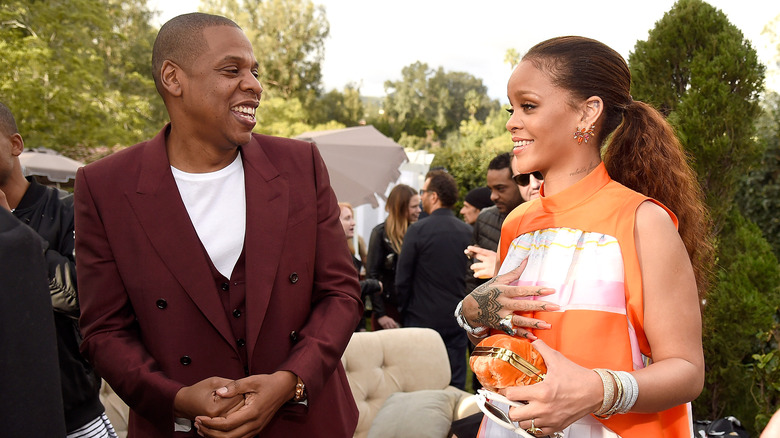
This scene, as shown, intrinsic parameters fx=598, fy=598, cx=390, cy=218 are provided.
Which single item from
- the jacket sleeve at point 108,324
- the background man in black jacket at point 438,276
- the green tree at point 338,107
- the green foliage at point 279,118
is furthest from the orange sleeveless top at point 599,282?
the green tree at point 338,107

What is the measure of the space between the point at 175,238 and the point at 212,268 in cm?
16

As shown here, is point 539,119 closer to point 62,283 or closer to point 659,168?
point 659,168

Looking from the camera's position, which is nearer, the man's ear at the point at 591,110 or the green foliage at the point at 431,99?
the man's ear at the point at 591,110

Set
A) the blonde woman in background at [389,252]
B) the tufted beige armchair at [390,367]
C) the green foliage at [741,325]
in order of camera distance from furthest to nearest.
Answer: the blonde woman in background at [389,252] < the tufted beige armchair at [390,367] < the green foliage at [741,325]

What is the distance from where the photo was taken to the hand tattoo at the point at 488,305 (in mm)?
1715

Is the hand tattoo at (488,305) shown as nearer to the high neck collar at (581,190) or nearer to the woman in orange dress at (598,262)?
the woman in orange dress at (598,262)

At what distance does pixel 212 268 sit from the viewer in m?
2.04

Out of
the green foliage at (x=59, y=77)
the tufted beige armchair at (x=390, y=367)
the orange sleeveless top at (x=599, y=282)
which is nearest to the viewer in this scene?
the orange sleeveless top at (x=599, y=282)

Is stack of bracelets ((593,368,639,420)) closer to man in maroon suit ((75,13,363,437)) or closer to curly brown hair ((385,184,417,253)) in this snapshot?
man in maroon suit ((75,13,363,437))

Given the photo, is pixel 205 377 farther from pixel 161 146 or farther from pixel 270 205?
pixel 161 146

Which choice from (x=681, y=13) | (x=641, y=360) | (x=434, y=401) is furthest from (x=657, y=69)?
(x=641, y=360)

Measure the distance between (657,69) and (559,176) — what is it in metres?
2.99

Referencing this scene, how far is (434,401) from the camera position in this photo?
3943mm

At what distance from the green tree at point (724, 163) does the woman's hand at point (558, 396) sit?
3.06 meters
